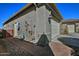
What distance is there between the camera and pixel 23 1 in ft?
13.4

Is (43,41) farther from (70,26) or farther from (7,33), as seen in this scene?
(7,33)

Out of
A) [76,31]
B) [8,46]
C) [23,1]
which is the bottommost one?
[8,46]

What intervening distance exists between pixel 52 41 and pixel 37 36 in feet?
1.77

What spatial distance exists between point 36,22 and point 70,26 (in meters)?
1.14

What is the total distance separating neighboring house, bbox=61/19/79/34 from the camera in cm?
411

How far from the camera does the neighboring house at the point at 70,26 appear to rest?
4105 millimetres

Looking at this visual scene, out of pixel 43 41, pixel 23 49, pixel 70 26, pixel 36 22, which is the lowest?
pixel 23 49

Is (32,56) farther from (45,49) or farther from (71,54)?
(71,54)

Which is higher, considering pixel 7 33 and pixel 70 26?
pixel 70 26

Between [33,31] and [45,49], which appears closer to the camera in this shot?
[45,49]

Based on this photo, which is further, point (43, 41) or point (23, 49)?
point (43, 41)

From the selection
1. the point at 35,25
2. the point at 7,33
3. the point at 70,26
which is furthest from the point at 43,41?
the point at 7,33

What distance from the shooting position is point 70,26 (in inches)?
166

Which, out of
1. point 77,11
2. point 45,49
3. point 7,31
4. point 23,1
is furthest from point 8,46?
point 77,11
